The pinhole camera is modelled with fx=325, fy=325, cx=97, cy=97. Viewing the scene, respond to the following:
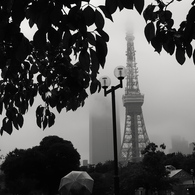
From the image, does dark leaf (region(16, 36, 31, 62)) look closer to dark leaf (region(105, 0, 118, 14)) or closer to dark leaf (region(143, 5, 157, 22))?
dark leaf (region(105, 0, 118, 14))

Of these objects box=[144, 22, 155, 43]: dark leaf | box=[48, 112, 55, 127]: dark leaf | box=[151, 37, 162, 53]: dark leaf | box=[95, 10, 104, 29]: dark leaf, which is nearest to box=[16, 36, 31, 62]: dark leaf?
box=[95, 10, 104, 29]: dark leaf

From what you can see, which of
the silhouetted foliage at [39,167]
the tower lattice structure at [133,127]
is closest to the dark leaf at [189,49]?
the silhouetted foliage at [39,167]

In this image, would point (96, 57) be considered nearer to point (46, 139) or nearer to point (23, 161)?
point (23, 161)

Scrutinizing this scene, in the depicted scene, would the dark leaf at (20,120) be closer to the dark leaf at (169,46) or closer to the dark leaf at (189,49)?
the dark leaf at (169,46)

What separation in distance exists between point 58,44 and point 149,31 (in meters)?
0.77

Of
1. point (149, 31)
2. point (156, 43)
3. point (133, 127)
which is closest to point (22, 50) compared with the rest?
point (149, 31)

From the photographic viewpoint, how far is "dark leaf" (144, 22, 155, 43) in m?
2.44

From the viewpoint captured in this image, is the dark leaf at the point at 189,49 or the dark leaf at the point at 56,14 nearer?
Answer: the dark leaf at the point at 56,14

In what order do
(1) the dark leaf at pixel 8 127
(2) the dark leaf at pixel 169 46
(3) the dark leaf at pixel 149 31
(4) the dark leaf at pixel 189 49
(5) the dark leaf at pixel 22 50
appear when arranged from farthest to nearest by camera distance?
(1) the dark leaf at pixel 8 127 < (2) the dark leaf at pixel 169 46 < (4) the dark leaf at pixel 189 49 < (3) the dark leaf at pixel 149 31 < (5) the dark leaf at pixel 22 50

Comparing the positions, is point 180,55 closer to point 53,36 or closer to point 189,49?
point 189,49

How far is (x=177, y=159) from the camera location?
80.2 meters

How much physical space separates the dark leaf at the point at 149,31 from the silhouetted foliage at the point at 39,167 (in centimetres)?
4789

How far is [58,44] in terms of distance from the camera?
2.07 meters

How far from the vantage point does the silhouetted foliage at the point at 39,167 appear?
48781mm
